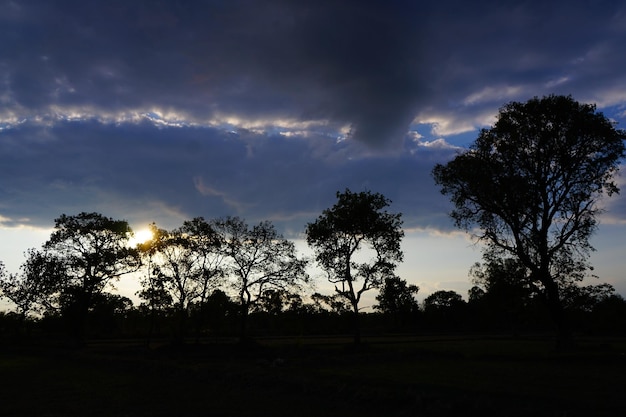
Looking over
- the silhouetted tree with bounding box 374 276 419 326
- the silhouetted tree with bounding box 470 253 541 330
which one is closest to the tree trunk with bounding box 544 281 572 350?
the silhouetted tree with bounding box 470 253 541 330

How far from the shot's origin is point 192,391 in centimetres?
2077

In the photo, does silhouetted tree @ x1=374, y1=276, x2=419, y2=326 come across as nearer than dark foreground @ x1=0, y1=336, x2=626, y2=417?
No

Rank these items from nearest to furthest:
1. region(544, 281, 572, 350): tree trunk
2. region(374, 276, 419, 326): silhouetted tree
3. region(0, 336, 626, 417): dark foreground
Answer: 1. region(0, 336, 626, 417): dark foreground
2. region(544, 281, 572, 350): tree trunk
3. region(374, 276, 419, 326): silhouetted tree

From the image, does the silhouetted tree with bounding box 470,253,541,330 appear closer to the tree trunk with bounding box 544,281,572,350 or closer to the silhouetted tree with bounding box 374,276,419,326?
the tree trunk with bounding box 544,281,572,350

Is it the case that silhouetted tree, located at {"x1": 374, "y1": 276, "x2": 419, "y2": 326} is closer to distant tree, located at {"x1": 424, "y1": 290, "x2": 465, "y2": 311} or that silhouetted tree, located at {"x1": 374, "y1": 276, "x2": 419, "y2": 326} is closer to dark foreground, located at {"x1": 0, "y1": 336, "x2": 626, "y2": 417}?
distant tree, located at {"x1": 424, "y1": 290, "x2": 465, "y2": 311}

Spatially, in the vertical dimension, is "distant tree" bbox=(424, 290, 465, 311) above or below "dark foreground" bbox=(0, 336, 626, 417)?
above

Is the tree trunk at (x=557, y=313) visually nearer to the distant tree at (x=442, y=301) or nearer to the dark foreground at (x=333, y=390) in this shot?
the dark foreground at (x=333, y=390)

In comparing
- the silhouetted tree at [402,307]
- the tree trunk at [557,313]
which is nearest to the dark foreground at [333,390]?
the tree trunk at [557,313]

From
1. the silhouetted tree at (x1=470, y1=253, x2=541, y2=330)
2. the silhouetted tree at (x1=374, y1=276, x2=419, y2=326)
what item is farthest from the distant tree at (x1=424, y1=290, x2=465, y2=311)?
the silhouetted tree at (x1=470, y1=253, x2=541, y2=330)

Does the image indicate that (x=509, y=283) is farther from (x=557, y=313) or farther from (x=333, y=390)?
(x=333, y=390)

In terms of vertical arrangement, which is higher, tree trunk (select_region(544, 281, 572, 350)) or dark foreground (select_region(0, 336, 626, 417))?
tree trunk (select_region(544, 281, 572, 350))

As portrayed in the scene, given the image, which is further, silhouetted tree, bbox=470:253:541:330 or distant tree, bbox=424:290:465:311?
distant tree, bbox=424:290:465:311

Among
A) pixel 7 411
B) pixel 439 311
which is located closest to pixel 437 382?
pixel 7 411

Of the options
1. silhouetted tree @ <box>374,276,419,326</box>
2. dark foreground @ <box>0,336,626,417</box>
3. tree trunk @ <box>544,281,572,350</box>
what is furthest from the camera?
silhouetted tree @ <box>374,276,419,326</box>
